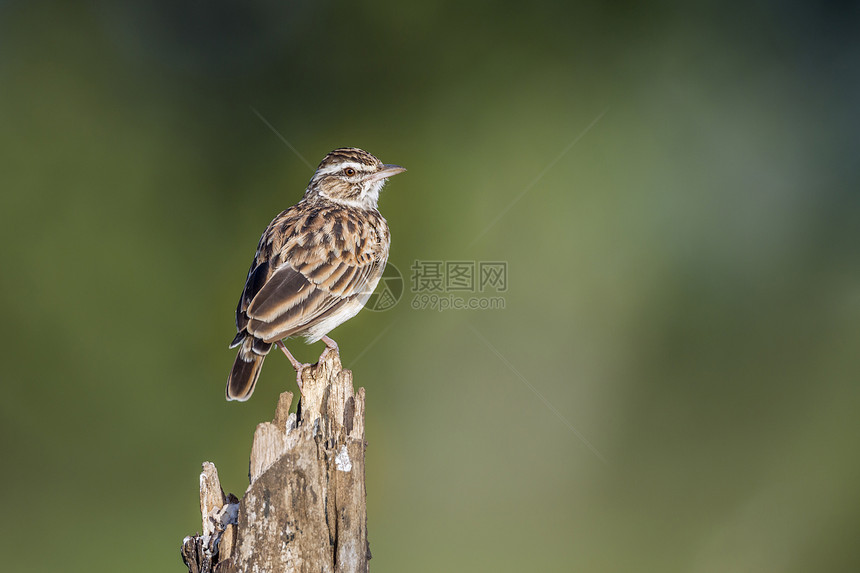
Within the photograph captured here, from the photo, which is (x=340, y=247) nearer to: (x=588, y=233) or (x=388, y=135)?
(x=388, y=135)

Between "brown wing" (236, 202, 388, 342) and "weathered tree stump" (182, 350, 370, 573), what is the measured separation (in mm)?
1459

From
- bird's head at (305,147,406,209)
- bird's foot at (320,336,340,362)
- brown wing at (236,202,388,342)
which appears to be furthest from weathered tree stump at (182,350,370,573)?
bird's head at (305,147,406,209)

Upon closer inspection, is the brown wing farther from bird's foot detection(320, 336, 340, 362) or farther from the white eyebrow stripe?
the white eyebrow stripe

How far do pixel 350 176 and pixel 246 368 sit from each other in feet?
9.14

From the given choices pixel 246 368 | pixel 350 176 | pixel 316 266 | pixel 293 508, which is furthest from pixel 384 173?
pixel 293 508

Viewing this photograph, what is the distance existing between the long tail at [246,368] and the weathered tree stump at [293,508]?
113cm

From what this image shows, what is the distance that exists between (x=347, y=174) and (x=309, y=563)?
15.0ft

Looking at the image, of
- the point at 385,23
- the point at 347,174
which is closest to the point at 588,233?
the point at 385,23

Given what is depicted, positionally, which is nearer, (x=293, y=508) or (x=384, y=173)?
(x=293, y=508)

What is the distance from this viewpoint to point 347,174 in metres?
7.91

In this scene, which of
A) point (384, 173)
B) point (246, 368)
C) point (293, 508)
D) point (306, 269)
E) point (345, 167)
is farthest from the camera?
point (384, 173)

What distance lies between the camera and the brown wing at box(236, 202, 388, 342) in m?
6.12

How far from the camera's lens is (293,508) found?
438 centimetres

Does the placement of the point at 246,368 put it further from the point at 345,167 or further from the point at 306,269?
the point at 345,167
